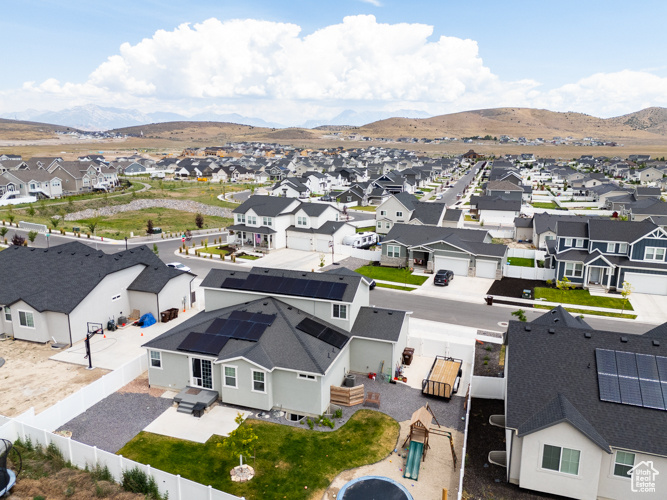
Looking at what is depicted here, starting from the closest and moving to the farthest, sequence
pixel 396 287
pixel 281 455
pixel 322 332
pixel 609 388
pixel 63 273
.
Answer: pixel 609 388 → pixel 281 455 → pixel 322 332 → pixel 63 273 → pixel 396 287

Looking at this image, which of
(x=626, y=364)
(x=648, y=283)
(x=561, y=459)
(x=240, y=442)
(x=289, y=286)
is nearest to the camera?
(x=561, y=459)

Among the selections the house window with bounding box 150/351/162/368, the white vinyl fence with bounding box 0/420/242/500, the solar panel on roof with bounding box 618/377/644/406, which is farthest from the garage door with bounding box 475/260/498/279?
the white vinyl fence with bounding box 0/420/242/500

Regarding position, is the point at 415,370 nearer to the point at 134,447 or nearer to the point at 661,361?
the point at 661,361

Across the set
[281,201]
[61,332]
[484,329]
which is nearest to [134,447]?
[61,332]

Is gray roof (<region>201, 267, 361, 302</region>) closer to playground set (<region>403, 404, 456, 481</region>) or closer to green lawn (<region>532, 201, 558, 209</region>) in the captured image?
playground set (<region>403, 404, 456, 481</region>)

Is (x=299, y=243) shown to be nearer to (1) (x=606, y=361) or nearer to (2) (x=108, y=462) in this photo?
(2) (x=108, y=462)

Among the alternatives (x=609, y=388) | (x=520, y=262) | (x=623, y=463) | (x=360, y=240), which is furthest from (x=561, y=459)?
(x=360, y=240)
